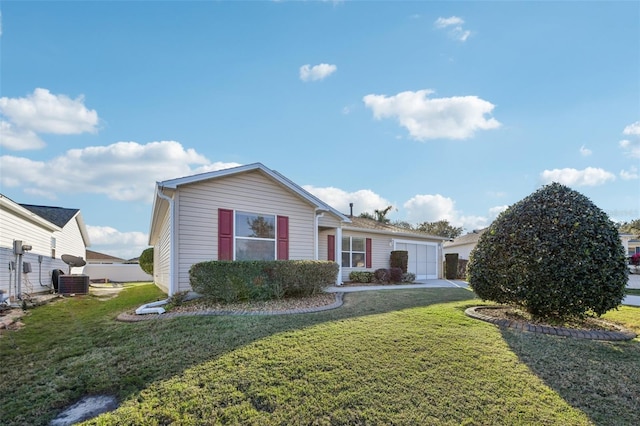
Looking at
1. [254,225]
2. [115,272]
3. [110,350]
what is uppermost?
[254,225]

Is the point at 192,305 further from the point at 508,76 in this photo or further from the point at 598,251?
the point at 508,76

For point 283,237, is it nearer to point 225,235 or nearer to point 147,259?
point 225,235

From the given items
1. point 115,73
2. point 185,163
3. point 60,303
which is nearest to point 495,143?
point 185,163

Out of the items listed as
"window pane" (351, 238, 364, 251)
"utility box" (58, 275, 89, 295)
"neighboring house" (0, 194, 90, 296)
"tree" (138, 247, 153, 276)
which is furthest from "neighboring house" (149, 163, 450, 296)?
"tree" (138, 247, 153, 276)

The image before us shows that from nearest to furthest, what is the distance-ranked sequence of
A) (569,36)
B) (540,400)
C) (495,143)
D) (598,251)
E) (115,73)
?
(540,400) < (598,251) < (569,36) < (115,73) < (495,143)

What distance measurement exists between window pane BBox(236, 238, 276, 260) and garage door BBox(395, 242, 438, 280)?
9.26 meters

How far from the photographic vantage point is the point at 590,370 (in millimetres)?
3928

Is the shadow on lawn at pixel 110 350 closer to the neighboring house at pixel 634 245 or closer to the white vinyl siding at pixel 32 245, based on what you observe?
the white vinyl siding at pixel 32 245

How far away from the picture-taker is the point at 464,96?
36.3ft

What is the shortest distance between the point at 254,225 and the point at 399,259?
9.17 m

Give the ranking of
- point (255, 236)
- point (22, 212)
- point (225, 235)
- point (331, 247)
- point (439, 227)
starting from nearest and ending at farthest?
point (225, 235) → point (255, 236) → point (22, 212) → point (331, 247) → point (439, 227)

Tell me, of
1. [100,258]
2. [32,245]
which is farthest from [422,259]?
[100,258]

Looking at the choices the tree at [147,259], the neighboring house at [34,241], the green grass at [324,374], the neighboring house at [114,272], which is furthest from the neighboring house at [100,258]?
the green grass at [324,374]

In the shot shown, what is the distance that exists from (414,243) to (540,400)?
15644 mm
